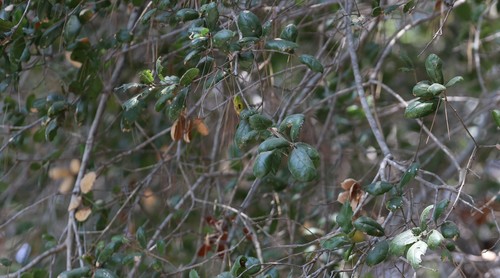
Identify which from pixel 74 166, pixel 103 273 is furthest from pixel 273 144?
pixel 74 166

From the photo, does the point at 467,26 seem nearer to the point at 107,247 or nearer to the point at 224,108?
the point at 224,108

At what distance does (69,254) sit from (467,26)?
5.62ft

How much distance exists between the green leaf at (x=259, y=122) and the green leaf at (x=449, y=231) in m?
0.38

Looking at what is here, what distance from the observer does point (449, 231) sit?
1454 mm

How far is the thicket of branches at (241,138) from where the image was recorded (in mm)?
1571

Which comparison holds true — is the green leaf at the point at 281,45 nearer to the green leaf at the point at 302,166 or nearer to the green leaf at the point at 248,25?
the green leaf at the point at 248,25

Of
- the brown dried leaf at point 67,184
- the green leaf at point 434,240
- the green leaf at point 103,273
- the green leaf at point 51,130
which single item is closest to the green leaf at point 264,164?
the green leaf at point 434,240

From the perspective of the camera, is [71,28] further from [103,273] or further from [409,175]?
[409,175]

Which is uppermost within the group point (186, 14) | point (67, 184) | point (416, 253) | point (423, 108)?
point (186, 14)

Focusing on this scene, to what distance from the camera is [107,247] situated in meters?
1.87

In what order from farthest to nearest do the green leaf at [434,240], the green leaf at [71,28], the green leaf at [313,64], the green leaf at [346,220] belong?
1. the green leaf at [71,28]
2. the green leaf at [313,64]
3. the green leaf at [346,220]
4. the green leaf at [434,240]

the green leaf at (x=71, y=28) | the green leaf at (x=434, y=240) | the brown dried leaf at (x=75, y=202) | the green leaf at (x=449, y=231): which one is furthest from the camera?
the brown dried leaf at (x=75, y=202)

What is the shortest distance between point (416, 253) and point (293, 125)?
0.32 m

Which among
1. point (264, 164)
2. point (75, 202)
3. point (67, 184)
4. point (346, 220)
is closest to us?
point (264, 164)
